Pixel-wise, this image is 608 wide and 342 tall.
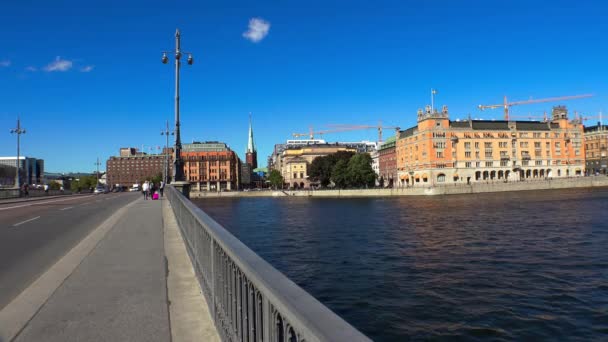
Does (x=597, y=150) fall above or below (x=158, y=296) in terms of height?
above

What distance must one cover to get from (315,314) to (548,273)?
14867 millimetres

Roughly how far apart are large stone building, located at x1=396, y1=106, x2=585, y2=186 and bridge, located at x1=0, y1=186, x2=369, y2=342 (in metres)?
118

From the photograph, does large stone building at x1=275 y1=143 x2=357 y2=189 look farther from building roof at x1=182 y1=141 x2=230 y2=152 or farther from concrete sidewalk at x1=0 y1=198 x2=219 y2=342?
concrete sidewalk at x1=0 y1=198 x2=219 y2=342

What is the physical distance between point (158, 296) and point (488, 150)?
435 ft

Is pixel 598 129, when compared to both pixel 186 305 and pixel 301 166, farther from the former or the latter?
pixel 186 305

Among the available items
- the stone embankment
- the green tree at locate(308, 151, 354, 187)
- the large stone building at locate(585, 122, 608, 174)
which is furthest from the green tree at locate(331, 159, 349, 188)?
the large stone building at locate(585, 122, 608, 174)

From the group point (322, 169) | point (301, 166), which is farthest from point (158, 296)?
point (301, 166)

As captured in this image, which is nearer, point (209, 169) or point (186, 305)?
point (186, 305)

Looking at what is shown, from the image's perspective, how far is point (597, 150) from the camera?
152 meters

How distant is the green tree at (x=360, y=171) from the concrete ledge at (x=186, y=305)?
104802 millimetres

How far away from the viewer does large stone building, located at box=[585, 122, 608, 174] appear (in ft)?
489

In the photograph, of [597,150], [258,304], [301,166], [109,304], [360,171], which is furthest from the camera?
[301,166]

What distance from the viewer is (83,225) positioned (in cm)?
1512

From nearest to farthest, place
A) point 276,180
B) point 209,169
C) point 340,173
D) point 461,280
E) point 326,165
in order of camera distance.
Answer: point 461,280
point 340,173
point 326,165
point 276,180
point 209,169
